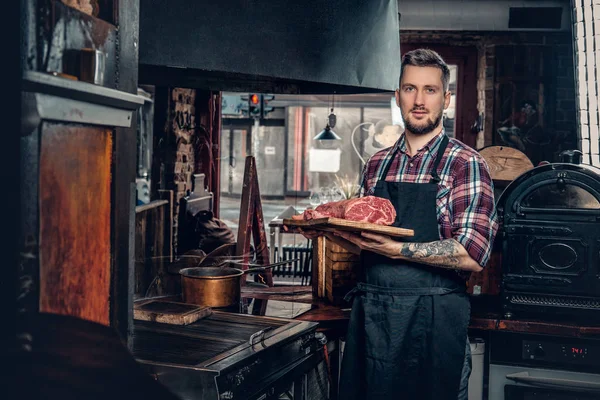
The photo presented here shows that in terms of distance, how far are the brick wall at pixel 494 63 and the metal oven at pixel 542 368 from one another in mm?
4710

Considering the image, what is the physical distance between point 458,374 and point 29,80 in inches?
92.0

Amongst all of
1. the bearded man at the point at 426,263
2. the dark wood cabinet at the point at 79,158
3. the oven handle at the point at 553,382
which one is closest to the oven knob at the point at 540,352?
the oven handle at the point at 553,382

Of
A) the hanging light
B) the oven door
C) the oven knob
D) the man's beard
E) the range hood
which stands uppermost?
the hanging light

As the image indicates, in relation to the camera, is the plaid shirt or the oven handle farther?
the oven handle

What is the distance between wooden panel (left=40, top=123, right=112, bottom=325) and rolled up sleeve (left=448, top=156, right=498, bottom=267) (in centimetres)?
171

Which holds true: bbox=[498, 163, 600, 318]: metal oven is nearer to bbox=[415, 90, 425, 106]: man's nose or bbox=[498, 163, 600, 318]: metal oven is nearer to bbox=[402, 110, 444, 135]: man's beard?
bbox=[402, 110, 444, 135]: man's beard

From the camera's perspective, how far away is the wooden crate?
12.8ft

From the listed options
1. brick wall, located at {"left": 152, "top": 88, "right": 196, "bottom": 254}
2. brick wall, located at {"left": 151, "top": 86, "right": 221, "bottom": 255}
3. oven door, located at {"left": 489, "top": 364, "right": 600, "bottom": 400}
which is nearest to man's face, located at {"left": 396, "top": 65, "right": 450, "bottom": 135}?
oven door, located at {"left": 489, "top": 364, "right": 600, "bottom": 400}

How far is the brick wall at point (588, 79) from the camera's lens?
16.4 feet

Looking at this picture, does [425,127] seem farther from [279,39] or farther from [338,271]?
[338,271]

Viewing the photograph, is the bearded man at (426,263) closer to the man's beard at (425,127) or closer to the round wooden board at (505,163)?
the man's beard at (425,127)

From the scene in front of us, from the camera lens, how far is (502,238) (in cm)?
368

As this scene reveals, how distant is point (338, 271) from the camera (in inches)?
155

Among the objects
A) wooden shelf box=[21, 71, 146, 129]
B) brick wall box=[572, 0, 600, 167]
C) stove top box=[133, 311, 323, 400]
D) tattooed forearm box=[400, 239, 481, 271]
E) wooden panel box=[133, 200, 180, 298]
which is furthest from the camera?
brick wall box=[572, 0, 600, 167]
